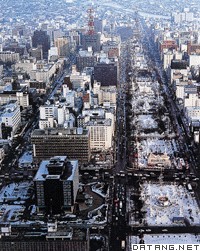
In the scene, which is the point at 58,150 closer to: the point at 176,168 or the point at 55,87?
the point at 176,168

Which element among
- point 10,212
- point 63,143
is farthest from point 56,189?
point 63,143

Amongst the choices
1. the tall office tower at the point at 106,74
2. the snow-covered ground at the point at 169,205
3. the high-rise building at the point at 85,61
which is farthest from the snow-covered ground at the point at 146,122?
the high-rise building at the point at 85,61

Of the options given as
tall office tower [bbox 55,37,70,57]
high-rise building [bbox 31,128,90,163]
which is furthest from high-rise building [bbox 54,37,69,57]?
high-rise building [bbox 31,128,90,163]

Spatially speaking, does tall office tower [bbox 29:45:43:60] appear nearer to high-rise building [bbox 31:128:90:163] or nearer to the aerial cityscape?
the aerial cityscape

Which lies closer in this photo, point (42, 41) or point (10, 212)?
point (10, 212)

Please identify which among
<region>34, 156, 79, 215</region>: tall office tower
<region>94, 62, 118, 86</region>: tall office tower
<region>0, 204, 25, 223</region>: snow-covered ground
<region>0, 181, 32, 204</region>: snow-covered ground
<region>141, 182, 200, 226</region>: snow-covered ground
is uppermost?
<region>94, 62, 118, 86</region>: tall office tower

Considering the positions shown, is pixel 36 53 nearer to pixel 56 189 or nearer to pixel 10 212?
pixel 10 212
